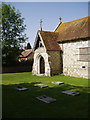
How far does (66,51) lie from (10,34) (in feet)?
45.2

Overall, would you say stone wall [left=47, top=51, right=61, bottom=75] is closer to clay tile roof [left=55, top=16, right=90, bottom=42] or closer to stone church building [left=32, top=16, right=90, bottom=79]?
stone church building [left=32, top=16, right=90, bottom=79]

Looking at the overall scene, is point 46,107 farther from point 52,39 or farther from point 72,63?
point 52,39

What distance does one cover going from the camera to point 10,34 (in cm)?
2661

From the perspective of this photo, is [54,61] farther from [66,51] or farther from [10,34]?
[10,34]

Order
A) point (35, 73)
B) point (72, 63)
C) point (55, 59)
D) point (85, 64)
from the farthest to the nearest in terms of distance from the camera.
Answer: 1. point (35, 73)
2. point (55, 59)
3. point (72, 63)
4. point (85, 64)

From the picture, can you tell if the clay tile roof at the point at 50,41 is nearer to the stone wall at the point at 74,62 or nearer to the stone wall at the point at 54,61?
the stone wall at the point at 54,61

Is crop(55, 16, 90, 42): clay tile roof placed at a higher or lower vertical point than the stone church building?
higher

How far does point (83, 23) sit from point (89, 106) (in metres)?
14.4

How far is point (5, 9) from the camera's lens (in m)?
25.8

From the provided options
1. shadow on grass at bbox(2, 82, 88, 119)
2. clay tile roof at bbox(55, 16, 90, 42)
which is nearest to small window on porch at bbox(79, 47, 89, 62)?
clay tile roof at bbox(55, 16, 90, 42)

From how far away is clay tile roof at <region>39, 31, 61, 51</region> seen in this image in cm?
1864

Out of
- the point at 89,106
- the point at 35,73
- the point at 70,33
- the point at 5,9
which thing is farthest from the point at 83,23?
the point at 5,9

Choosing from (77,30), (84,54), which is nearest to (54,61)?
(84,54)

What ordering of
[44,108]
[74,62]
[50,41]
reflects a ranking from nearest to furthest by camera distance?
[44,108]
[74,62]
[50,41]
